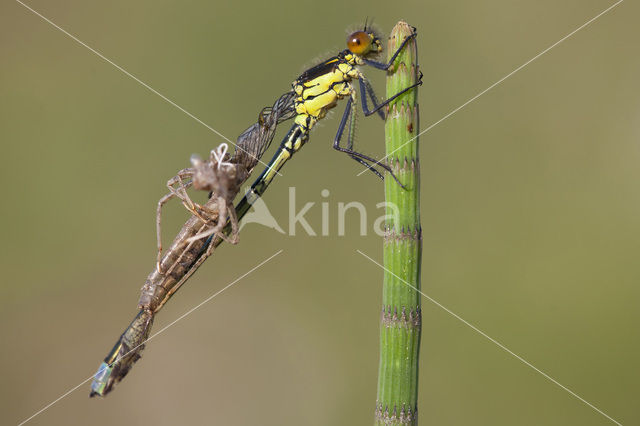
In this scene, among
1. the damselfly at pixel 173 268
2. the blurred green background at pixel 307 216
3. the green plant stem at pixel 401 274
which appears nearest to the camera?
the green plant stem at pixel 401 274

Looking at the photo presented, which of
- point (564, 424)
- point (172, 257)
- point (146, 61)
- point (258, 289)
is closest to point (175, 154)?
point (146, 61)

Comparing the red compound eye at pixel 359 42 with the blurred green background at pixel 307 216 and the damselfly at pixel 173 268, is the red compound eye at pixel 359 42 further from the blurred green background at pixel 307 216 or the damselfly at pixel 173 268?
the blurred green background at pixel 307 216

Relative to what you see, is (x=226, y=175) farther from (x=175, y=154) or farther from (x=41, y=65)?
(x=41, y=65)

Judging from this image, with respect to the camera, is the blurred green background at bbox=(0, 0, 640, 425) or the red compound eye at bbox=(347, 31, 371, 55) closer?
the red compound eye at bbox=(347, 31, 371, 55)

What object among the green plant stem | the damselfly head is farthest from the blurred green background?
the green plant stem

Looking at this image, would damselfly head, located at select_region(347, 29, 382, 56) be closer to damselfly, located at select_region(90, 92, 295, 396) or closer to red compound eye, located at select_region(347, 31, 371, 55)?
red compound eye, located at select_region(347, 31, 371, 55)

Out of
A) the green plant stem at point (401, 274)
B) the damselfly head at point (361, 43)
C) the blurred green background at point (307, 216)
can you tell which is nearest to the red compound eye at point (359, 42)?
the damselfly head at point (361, 43)
